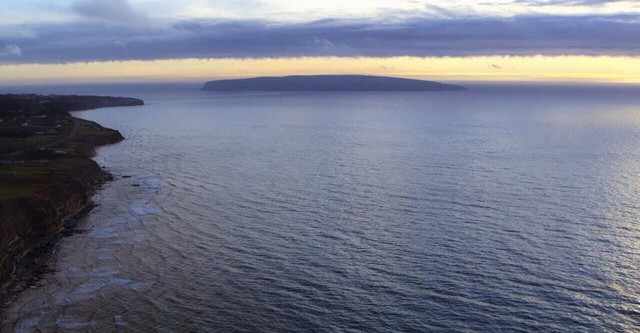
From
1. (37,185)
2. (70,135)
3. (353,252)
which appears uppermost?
(70,135)

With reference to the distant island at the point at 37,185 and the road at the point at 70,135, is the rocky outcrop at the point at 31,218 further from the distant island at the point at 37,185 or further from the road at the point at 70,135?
the road at the point at 70,135

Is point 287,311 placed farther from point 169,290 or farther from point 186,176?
point 186,176

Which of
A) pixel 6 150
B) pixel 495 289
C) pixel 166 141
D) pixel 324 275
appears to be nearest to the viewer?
pixel 495 289

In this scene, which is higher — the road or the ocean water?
the road

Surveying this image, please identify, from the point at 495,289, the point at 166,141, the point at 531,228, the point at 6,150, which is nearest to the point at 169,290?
the point at 495,289

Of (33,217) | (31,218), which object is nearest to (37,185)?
(33,217)

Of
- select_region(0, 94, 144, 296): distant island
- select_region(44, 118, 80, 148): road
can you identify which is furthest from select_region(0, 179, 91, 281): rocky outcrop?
select_region(44, 118, 80, 148): road

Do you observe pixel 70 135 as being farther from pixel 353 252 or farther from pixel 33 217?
pixel 353 252

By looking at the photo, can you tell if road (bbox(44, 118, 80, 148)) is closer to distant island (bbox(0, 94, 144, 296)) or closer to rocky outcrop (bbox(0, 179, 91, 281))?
distant island (bbox(0, 94, 144, 296))
